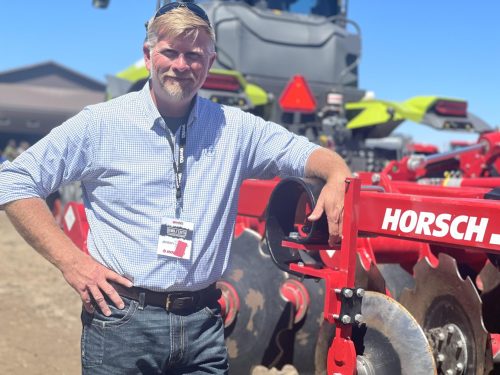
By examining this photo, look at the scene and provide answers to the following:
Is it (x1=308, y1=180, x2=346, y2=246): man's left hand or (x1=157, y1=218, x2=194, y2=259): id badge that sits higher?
(x1=308, y1=180, x2=346, y2=246): man's left hand

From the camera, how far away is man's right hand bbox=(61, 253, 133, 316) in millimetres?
2189

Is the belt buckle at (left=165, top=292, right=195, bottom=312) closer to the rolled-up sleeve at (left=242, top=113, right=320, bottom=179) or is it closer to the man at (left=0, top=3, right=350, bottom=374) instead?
the man at (left=0, top=3, right=350, bottom=374)

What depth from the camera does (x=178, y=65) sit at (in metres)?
2.34

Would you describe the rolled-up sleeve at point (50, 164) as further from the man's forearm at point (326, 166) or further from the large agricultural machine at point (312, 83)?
the large agricultural machine at point (312, 83)

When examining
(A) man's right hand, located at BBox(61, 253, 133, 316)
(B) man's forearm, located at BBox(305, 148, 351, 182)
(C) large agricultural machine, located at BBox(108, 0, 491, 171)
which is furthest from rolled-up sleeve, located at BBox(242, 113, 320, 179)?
(C) large agricultural machine, located at BBox(108, 0, 491, 171)

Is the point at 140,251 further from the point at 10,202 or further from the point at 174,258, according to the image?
the point at 10,202

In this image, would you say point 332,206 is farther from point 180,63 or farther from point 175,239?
point 180,63

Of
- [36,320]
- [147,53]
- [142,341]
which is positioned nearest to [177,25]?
[147,53]

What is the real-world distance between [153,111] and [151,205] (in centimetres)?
32

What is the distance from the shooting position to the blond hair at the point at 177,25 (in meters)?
2.32

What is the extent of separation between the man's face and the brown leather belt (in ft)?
2.05

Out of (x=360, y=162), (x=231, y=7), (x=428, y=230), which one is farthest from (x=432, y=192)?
(x=231, y=7)

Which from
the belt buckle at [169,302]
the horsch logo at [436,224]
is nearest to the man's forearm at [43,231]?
the belt buckle at [169,302]

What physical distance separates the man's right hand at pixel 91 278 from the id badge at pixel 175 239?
18 centimetres
